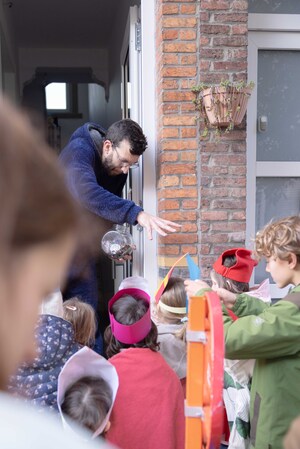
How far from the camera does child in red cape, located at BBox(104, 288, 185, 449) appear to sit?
6.78 feet

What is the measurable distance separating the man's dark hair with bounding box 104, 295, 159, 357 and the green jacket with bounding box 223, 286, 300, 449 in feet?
1.07

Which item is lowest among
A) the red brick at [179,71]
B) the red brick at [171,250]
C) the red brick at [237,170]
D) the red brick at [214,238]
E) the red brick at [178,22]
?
the red brick at [171,250]

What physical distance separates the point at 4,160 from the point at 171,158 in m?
2.82

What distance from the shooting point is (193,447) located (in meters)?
1.39

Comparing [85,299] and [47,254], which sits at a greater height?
A: [47,254]

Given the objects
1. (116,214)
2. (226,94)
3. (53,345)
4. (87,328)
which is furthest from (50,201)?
(226,94)

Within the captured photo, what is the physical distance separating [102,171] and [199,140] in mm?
601

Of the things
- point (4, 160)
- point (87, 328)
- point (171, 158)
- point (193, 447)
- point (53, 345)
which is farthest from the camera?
point (171, 158)

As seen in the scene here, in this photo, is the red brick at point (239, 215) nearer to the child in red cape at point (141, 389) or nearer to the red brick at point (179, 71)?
the red brick at point (179, 71)

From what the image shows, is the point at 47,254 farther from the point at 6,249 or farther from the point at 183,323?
Answer: the point at 183,323

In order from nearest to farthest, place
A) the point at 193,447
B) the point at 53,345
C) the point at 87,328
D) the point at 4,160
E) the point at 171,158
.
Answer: the point at 4,160 → the point at 193,447 → the point at 53,345 → the point at 87,328 → the point at 171,158

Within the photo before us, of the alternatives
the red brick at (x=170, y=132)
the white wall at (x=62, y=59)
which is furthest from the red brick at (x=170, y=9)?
the white wall at (x=62, y=59)

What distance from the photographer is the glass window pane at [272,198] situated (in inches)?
144

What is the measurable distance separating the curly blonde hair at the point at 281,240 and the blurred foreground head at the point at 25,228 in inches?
67.0
